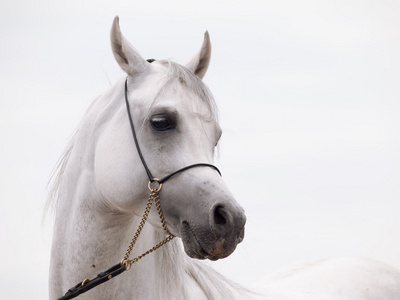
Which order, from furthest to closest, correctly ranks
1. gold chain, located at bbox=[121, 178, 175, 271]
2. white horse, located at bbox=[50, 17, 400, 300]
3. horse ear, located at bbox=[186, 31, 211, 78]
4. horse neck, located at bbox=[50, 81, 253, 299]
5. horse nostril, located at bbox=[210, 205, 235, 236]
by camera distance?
horse ear, located at bbox=[186, 31, 211, 78] → horse neck, located at bbox=[50, 81, 253, 299] → gold chain, located at bbox=[121, 178, 175, 271] → white horse, located at bbox=[50, 17, 400, 300] → horse nostril, located at bbox=[210, 205, 235, 236]

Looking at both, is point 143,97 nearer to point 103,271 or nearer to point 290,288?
point 103,271

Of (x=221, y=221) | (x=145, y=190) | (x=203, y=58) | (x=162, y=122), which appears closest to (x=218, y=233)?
(x=221, y=221)

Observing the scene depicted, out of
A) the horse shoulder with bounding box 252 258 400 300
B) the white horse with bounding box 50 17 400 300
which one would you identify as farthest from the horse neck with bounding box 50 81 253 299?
the horse shoulder with bounding box 252 258 400 300

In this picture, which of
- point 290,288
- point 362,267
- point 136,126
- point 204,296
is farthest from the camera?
point 362,267

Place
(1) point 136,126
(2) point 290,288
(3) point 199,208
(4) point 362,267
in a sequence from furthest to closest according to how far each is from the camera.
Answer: (4) point 362,267, (2) point 290,288, (1) point 136,126, (3) point 199,208

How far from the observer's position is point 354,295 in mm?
5492

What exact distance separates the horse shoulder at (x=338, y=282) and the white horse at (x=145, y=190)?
4.15 feet

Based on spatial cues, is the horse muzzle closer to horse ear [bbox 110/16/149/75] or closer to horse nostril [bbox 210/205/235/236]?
horse nostril [bbox 210/205/235/236]

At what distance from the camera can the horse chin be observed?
3486 millimetres

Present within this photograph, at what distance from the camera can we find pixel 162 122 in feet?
12.3

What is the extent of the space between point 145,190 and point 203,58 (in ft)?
3.55

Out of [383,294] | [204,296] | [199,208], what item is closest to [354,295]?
[383,294]

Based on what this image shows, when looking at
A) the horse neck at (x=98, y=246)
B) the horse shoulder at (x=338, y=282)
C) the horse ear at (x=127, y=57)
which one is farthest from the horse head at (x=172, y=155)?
the horse shoulder at (x=338, y=282)

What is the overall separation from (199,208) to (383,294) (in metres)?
2.77
